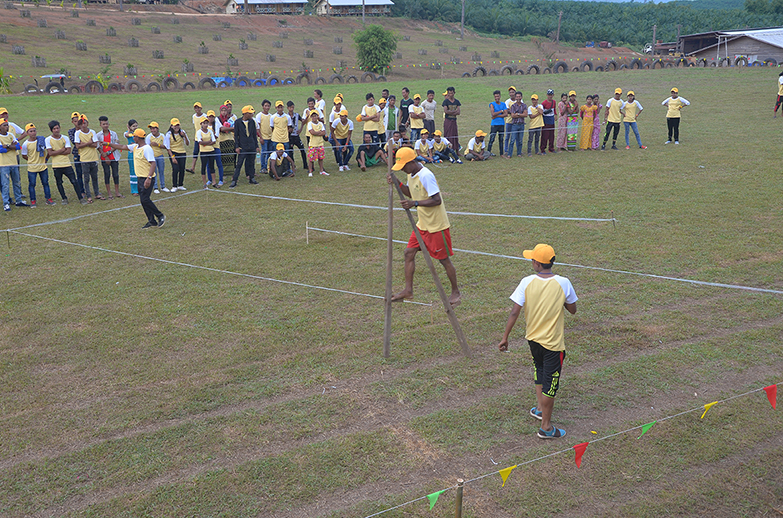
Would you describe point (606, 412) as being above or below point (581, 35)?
below

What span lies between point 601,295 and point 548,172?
8.20 metres

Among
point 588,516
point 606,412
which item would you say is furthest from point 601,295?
point 588,516

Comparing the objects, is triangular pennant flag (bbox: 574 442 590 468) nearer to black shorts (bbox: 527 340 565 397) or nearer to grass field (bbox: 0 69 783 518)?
grass field (bbox: 0 69 783 518)

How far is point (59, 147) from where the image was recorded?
13219 mm

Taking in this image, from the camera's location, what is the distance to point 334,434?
17.9ft

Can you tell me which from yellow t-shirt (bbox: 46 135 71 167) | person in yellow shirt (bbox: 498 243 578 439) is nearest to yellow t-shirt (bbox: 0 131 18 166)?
yellow t-shirt (bbox: 46 135 71 167)

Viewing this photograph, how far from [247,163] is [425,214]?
9.08m

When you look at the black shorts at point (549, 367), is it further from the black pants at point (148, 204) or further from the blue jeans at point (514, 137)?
the blue jeans at point (514, 137)

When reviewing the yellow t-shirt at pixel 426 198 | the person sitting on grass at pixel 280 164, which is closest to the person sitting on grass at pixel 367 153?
the person sitting on grass at pixel 280 164

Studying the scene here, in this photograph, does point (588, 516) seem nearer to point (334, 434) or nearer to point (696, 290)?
point (334, 434)

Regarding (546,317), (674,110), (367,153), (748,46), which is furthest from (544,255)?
(748,46)

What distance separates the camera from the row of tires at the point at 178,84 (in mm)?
33250

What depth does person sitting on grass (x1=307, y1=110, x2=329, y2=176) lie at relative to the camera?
628 inches

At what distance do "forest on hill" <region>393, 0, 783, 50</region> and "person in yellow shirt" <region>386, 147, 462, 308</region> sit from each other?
8150cm
